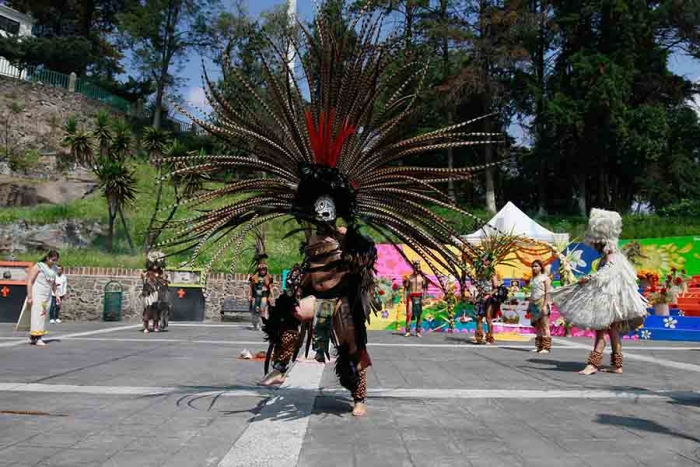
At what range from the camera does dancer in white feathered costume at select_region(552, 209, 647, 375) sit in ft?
24.0

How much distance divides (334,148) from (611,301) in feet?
15.4

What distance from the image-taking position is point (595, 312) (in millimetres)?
7414

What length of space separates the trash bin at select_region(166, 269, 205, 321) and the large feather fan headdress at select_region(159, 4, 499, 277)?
47.1 ft

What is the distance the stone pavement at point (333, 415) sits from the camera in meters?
3.60

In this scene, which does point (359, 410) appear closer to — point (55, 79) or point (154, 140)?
point (154, 140)

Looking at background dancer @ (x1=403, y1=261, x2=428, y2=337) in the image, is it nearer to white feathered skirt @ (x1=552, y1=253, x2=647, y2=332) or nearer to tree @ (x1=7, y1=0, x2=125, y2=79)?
white feathered skirt @ (x1=552, y1=253, x2=647, y2=332)

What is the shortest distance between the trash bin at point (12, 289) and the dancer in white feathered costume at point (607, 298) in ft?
51.0

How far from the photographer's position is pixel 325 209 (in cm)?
463

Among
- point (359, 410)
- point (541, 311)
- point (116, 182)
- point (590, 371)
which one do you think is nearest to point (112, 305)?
point (116, 182)

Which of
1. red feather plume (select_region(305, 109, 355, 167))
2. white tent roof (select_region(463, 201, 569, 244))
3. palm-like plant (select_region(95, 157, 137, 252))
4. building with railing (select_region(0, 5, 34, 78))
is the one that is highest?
building with railing (select_region(0, 5, 34, 78))

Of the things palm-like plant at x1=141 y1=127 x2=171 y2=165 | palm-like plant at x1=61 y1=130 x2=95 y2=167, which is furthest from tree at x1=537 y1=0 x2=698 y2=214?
palm-like plant at x1=61 y1=130 x2=95 y2=167

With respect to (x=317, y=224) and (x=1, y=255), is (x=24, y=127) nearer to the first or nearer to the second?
(x=1, y=255)

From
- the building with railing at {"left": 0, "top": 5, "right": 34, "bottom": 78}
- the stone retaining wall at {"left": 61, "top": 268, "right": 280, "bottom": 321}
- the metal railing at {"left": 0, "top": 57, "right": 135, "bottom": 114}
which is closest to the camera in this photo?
the stone retaining wall at {"left": 61, "top": 268, "right": 280, "bottom": 321}

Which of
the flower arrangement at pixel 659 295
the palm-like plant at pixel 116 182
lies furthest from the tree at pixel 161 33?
Result: the flower arrangement at pixel 659 295
